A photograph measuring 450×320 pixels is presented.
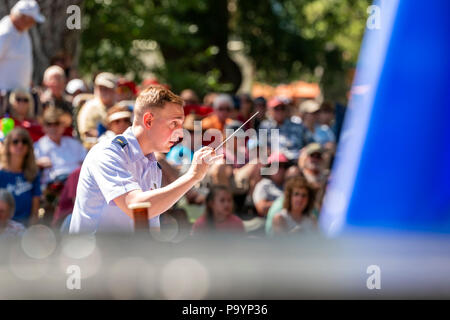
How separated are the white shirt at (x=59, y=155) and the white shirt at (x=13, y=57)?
84cm

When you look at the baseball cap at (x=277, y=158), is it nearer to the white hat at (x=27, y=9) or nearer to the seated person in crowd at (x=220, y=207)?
the seated person in crowd at (x=220, y=207)

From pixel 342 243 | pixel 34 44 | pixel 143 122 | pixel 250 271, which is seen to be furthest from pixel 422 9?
pixel 34 44

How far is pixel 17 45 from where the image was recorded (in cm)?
808

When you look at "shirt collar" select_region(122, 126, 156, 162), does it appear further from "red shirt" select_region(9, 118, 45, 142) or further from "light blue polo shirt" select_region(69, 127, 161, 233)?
"red shirt" select_region(9, 118, 45, 142)

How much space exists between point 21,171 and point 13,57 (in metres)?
1.76

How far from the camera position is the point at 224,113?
348 inches

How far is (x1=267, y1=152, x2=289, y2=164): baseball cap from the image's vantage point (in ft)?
26.7

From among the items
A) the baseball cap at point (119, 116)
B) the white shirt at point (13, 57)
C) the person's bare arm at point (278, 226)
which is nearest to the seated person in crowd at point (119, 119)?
the baseball cap at point (119, 116)

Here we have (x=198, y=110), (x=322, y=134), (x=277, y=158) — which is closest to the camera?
(x=277, y=158)

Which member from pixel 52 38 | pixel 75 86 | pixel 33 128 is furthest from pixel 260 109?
pixel 33 128

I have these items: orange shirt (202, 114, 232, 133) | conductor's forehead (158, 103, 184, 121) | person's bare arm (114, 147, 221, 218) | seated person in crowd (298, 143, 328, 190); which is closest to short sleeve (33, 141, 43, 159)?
orange shirt (202, 114, 232, 133)

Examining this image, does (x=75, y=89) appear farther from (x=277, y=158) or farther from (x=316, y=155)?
(x=316, y=155)

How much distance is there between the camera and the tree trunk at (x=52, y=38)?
940cm

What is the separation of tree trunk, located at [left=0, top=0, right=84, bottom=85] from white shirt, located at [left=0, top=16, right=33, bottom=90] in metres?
1.19
